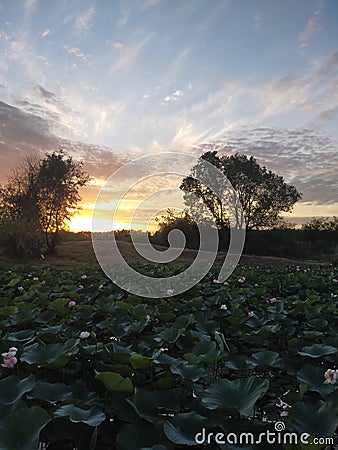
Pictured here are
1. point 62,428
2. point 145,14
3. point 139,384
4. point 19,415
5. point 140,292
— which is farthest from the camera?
point 145,14

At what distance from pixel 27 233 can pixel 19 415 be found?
12.0 meters

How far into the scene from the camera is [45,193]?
559 inches

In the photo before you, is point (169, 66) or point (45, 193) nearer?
point (169, 66)

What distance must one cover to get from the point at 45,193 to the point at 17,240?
288 centimetres

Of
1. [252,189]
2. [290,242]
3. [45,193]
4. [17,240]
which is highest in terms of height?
[252,189]

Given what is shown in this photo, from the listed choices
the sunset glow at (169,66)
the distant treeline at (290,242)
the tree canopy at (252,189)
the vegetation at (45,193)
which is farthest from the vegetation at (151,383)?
the tree canopy at (252,189)

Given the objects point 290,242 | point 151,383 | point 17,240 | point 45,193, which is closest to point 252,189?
point 290,242

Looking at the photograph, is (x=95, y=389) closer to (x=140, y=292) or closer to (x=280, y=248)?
(x=140, y=292)

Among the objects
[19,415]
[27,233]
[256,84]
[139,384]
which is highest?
[256,84]

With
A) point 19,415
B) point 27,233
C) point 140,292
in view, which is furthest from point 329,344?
point 27,233

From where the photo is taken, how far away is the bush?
39.0 feet

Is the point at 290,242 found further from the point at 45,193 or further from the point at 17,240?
the point at 17,240

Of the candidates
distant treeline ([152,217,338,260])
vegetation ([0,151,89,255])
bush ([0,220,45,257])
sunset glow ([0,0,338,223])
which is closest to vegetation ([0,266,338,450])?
sunset glow ([0,0,338,223])

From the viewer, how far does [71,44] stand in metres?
7.39
